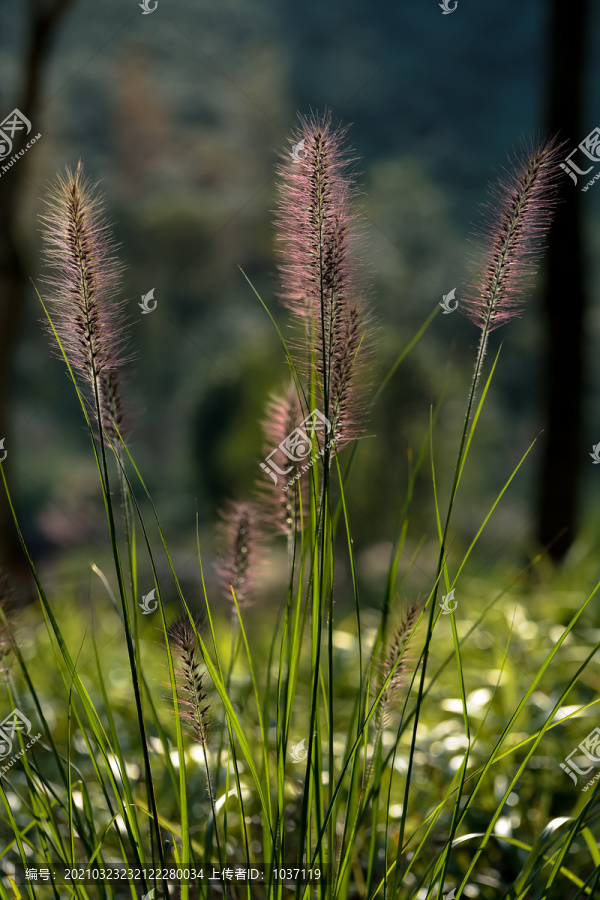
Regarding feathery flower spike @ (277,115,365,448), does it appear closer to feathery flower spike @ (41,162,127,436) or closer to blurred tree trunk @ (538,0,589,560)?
feathery flower spike @ (41,162,127,436)

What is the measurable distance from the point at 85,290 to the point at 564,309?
3217 mm

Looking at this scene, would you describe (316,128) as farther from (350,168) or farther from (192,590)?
(192,590)

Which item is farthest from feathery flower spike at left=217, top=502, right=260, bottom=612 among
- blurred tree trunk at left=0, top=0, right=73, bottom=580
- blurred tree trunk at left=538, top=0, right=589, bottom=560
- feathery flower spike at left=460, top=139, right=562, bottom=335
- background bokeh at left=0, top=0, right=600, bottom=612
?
background bokeh at left=0, top=0, right=600, bottom=612

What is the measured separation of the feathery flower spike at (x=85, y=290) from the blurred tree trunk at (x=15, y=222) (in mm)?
2936

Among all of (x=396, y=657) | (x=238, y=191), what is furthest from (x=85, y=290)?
(x=238, y=191)

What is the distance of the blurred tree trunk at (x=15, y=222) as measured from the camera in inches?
136

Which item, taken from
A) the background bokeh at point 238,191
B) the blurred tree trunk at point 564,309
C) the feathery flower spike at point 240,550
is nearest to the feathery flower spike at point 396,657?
the feathery flower spike at point 240,550

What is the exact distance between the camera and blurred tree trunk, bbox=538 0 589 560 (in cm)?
339

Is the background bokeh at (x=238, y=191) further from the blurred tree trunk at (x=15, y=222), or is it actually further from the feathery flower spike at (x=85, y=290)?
the feathery flower spike at (x=85, y=290)

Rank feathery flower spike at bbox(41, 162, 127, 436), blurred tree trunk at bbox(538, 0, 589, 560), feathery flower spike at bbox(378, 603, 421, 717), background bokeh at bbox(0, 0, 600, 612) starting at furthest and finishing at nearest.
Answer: background bokeh at bbox(0, 0, 600, 612) < blurred tree trunk at bbox(538, 0, 589, 560) < feathery flower spike at bbox(378, 603, 421, 717) < feathery flower spike at bbox(41, 162, 127, 436)

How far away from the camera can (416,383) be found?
602 cm

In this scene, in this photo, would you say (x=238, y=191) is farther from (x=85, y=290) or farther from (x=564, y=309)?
(x=85, y=290)

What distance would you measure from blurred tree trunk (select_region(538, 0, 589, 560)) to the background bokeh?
8.34 ft

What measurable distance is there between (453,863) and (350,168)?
1.25 meters
